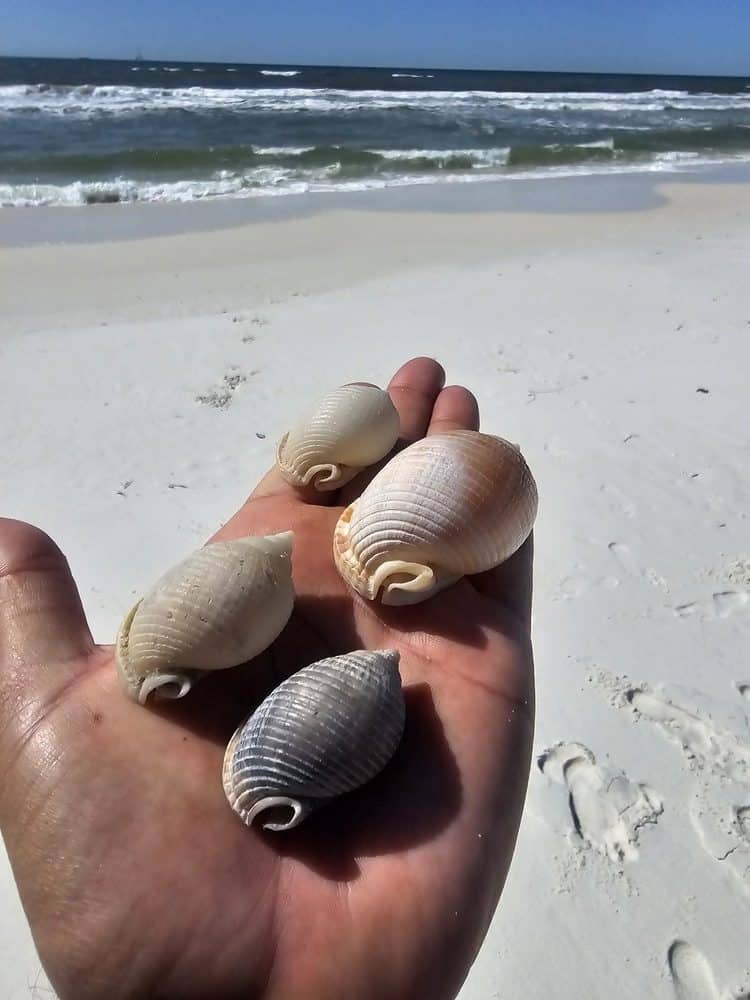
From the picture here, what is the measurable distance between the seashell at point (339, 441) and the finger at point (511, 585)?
0.70 meters

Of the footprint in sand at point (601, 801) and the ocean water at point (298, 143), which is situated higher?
the ocean water at point (298, 143)

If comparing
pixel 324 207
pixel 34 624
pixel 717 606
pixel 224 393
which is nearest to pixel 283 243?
pixel 324 207

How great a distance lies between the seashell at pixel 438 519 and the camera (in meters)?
2.21

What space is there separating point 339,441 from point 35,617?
48.6 inches

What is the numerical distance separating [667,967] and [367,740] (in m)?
1.23

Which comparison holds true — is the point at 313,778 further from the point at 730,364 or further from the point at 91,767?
the point at 730,364

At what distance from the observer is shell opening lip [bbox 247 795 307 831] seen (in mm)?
1680

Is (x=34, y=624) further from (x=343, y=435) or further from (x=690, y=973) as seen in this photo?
(x=690, y=973)

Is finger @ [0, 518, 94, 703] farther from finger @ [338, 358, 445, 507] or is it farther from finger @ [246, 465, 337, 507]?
finger @ [338, 358, 445, 507]

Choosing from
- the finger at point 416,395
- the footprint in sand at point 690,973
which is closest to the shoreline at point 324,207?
the finger at point 416,395

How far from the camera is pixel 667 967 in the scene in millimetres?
2213

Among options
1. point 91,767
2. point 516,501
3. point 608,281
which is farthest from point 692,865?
point 608,281

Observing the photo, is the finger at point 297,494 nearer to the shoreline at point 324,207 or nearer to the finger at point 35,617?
the finger at point 35,617

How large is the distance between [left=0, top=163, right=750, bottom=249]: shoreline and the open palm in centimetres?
732
